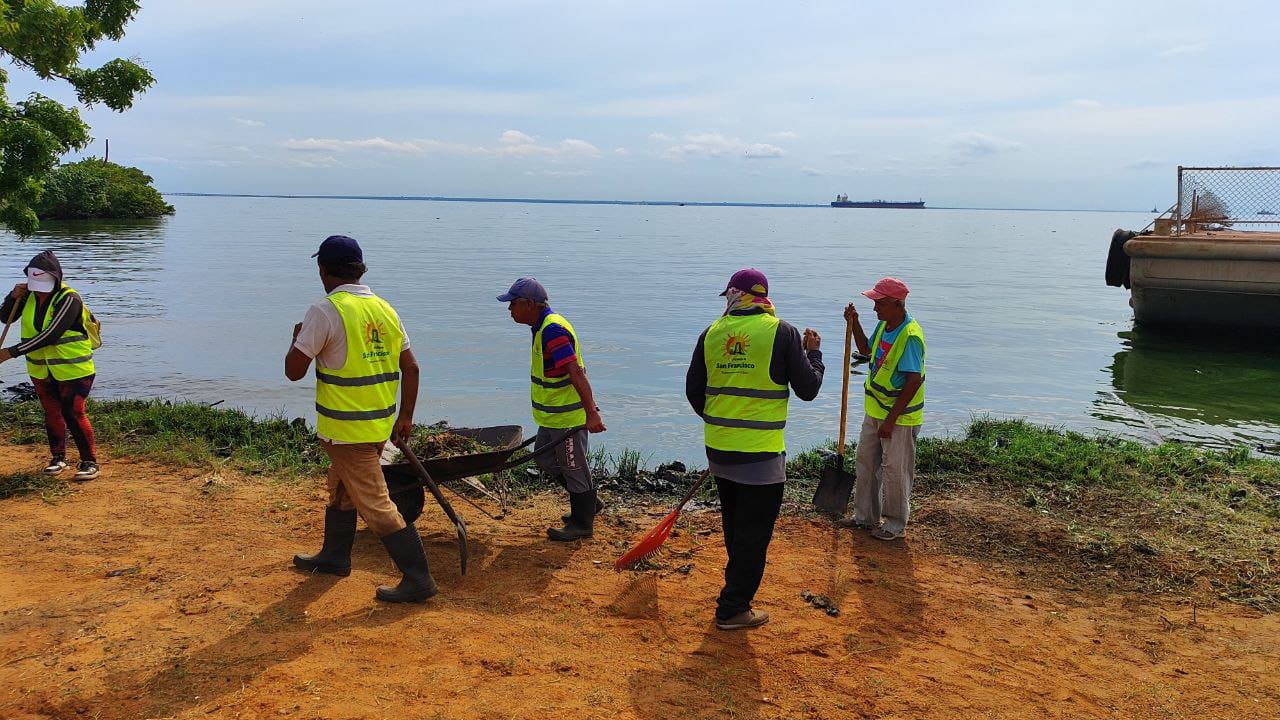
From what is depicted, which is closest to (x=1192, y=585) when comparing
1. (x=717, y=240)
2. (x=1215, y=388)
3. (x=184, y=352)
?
(x=1215, y=388)

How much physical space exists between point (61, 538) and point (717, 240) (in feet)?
236

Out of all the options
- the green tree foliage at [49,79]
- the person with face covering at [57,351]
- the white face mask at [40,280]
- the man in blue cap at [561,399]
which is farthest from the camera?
the green tree foliage at [49,79]

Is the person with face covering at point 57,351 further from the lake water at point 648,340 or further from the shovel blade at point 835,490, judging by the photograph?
the shovel blade at point 835,490

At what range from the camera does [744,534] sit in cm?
515

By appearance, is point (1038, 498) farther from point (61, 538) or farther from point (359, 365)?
point (61, 538)

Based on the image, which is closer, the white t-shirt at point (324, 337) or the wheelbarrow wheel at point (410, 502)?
the white t-shirt at point (324, 337)

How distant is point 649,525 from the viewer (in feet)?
24.1

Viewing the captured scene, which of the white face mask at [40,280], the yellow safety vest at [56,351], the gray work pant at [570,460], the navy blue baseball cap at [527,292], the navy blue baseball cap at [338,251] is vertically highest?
the navy blue baseball cap at [338,251]

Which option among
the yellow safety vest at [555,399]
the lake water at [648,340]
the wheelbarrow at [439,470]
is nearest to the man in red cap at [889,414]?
the yellow safety vest at [555,399]

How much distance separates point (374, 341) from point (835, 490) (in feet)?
13.8

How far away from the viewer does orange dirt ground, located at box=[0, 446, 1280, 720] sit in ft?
14.3

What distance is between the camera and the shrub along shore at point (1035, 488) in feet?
21.4

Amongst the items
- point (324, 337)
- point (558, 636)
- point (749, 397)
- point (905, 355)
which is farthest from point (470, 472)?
point (905, 355)

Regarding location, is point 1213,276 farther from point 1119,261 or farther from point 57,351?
point 57,351
